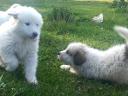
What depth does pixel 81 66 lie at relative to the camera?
30.7 ft

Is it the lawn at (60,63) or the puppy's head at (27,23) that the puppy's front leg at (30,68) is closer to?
the lawn at (60,63)

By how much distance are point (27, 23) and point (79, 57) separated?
1.50 m

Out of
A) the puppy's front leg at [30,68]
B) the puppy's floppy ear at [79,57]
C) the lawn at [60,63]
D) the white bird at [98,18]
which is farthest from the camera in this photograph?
the white bird at [98,18]

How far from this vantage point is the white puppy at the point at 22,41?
834 cm

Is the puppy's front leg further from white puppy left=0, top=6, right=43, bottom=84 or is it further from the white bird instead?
the white bird

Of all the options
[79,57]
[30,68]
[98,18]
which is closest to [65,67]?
[79,57]

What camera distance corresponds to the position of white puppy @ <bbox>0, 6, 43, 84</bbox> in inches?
328

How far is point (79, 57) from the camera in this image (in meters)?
9.40

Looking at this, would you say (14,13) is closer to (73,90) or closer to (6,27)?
(6,27)

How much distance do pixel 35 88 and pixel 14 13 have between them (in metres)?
1.56

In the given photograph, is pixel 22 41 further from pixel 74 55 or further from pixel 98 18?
pixel 98 18

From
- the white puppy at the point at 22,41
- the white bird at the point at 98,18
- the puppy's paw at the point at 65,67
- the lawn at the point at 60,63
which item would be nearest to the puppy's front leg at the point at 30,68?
the white puppy at the point at 22,41

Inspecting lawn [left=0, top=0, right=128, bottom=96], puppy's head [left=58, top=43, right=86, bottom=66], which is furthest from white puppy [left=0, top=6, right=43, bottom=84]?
puppy's head [left=58, top=43, right=86, bottom=66]

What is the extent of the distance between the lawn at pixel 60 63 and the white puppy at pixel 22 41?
201 millimetres
